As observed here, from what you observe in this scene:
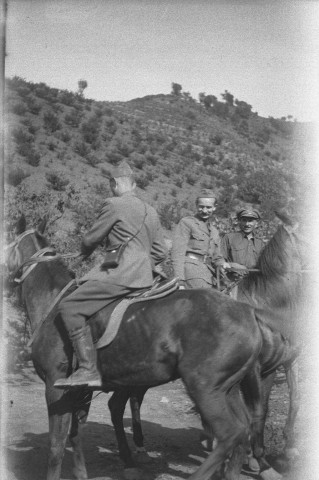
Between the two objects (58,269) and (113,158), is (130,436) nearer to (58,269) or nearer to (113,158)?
(58,269)

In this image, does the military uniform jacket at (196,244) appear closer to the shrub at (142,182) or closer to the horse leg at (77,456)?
the horse leg at (77,456)

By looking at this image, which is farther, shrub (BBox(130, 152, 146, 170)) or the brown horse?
shrub (BBox(130, 152, 146, 170))

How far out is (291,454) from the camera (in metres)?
7.14

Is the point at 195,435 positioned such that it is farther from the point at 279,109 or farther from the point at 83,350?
the point at 279,109

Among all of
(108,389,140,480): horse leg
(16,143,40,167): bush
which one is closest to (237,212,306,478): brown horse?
(108,389,140,480): horse leg

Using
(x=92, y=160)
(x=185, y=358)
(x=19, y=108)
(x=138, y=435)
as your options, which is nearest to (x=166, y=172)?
(x=92, y=160)

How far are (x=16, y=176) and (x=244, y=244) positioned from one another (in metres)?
16.2

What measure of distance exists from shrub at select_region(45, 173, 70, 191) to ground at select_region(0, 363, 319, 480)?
14.4 meters

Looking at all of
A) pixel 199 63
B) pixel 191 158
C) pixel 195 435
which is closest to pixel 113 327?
pixel 195 435

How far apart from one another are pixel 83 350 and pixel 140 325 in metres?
0.57

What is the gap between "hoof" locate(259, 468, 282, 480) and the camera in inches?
257

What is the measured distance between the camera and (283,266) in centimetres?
668

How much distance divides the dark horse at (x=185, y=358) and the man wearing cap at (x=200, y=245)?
1757 mm

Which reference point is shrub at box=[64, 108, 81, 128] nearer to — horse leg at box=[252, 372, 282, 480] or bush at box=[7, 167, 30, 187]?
bush at box=[7, 167, 30, 187]
